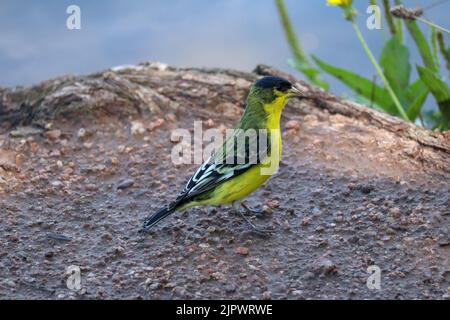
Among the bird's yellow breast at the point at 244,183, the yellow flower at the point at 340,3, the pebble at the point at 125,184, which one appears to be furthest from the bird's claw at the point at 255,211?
the yellow flower at the point at 340,3

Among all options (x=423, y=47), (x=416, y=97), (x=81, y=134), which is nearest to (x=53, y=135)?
(x=81, y=134)

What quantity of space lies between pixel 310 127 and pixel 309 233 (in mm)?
1791

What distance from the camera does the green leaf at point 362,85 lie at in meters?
9.04

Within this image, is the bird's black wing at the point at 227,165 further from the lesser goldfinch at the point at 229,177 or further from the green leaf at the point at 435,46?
the green leaf at the point at 435,46

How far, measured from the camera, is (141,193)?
6652mm

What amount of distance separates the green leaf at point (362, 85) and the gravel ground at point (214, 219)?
4.78 feet

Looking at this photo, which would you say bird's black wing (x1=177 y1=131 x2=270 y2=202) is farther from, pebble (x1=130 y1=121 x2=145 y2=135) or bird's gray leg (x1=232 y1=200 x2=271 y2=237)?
pebble (x1=130 y1=121 x2=145 y2=135)

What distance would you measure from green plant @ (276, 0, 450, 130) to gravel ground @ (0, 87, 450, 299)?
49.5 inches

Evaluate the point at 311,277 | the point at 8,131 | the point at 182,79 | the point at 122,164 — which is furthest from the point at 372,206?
the point at 8,131

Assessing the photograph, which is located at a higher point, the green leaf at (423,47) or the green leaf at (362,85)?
the green leaf at (423,47)

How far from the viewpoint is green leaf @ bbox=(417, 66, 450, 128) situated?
805cm
